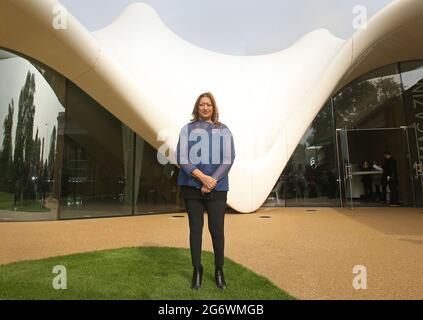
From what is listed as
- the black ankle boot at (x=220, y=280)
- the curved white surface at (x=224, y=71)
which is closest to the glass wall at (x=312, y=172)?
the curved white surface at (x=224, y=71)

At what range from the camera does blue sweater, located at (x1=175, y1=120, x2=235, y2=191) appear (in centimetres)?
213

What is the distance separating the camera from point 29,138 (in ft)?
21.0

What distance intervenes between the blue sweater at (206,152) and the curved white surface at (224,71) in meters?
3.79

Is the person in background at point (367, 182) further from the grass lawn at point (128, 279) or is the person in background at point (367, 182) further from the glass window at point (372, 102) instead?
the grass lawn at point (128, 279)

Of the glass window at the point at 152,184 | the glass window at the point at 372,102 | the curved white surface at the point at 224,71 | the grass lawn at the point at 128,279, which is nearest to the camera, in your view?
the grass lawn at the point at 128,279

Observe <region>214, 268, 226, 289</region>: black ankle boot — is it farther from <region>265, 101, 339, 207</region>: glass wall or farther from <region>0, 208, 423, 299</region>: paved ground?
<region>265, 101, 339, 207</region>: glass wall

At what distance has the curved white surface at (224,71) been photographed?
5.41 meters

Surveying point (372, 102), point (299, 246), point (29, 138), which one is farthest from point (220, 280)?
point (372, 102)

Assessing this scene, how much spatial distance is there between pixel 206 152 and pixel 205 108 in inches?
13.3

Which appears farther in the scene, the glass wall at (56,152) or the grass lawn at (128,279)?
the glass wall at (56,152)

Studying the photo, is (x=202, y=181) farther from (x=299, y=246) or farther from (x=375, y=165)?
(x=375, y=165)

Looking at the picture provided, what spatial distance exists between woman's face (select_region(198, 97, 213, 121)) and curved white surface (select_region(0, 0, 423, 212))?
144 inches
